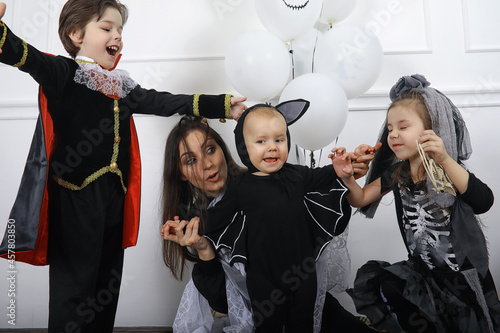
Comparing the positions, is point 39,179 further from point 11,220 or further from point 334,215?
point 334,215

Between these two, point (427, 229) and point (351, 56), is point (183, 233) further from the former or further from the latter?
point (351, 56)

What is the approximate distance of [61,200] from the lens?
1.45 meters

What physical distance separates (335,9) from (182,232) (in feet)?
4.12

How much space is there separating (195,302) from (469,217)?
3.37 ft

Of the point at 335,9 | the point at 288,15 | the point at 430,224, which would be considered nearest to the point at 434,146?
the point at 430,224

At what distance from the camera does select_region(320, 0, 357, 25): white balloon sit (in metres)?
2.00

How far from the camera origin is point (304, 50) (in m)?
2.02

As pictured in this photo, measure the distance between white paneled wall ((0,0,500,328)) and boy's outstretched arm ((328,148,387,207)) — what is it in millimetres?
633

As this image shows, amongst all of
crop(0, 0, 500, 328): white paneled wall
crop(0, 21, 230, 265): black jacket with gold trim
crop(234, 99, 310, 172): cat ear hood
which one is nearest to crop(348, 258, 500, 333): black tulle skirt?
crop(0, 0, 500, 328): white paneled wall

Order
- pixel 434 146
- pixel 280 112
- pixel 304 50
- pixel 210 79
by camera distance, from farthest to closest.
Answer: pixel 210 79, pixel 304 50, pixel 280 112, pixel 434 146

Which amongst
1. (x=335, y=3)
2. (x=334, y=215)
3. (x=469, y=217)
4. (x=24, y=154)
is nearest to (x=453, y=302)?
(x=469, y=217)

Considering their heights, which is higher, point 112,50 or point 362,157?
point 112,50

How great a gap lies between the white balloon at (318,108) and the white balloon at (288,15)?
249 mm

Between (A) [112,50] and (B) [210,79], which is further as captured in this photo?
(B) [210,79]
